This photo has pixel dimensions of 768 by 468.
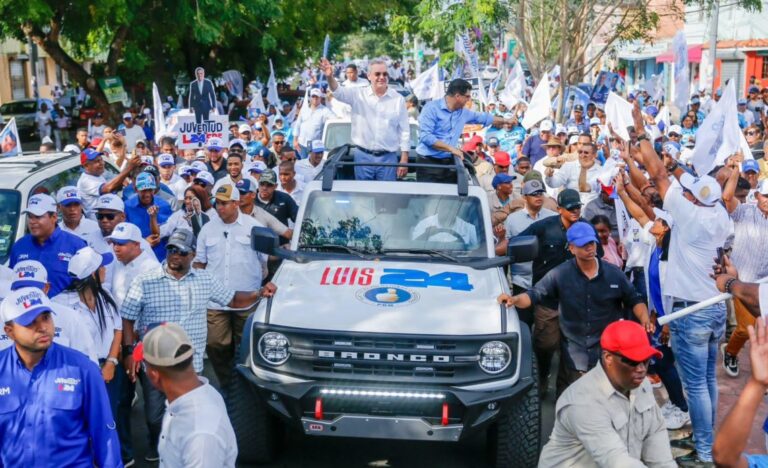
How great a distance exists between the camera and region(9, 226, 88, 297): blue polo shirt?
6.79 m

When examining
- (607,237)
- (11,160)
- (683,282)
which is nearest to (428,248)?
(683,282)

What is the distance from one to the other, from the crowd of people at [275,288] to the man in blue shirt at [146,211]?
17mm

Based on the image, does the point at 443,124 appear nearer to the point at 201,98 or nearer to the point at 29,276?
the point at 29,276

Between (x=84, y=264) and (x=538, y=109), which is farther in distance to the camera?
(x=538, y=109)

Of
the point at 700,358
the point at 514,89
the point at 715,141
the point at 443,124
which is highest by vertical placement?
the point at 514,89

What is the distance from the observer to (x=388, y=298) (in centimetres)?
650

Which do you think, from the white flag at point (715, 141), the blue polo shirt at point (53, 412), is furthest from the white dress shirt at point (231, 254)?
the white flag at point (715, 141)

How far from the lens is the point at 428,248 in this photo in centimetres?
722

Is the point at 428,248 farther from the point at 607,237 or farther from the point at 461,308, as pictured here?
the point at 607,237

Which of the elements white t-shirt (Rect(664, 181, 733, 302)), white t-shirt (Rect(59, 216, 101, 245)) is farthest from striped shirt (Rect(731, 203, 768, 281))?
white t-shirt (Rect(59, 216, 101, 245))

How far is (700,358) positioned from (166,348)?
4.12 metres

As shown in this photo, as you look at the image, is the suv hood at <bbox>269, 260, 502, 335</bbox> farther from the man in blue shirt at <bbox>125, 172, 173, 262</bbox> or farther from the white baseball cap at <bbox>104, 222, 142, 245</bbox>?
the man in blue shirt at <bbox>125, 172, 173, 262</bbox>

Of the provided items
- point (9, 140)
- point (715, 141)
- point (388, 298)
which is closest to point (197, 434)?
point (388, 298)

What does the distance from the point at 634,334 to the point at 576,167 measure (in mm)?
7555
